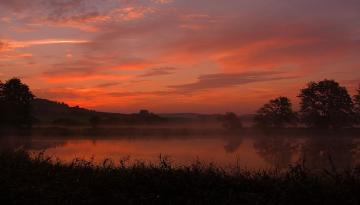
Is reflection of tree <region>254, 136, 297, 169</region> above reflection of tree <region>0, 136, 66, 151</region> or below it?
below

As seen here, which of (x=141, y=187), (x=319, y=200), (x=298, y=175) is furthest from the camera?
(x=298, y=175)

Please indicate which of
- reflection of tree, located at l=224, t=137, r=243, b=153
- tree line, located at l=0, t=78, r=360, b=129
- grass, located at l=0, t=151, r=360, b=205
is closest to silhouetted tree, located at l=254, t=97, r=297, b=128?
tree line, located at l=0, t=78, r=360, b=129

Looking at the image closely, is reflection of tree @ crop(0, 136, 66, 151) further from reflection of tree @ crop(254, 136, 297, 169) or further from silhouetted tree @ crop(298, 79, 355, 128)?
silhouetted tree @ crop(298, 79, 355, 128)

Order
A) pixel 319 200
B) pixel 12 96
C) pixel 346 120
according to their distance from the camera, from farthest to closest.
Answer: pixel 346 120 → pixel 12 96 → pixel 319 200

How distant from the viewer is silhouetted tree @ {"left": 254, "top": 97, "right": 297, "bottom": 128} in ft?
160

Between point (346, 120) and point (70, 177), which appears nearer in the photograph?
point (70, 177)

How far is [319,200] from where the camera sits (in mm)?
6867

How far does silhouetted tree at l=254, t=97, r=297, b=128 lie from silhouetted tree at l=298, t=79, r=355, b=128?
1726mm

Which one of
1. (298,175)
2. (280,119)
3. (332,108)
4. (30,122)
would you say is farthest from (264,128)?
(298,175)

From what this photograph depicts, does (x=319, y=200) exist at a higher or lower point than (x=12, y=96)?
lower

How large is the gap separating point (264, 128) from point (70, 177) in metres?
41.2

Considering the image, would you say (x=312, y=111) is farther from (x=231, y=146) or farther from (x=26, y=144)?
(x=26, y=144)

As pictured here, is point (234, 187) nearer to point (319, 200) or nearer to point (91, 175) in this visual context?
point (319, 200)

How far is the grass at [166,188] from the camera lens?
6793 millimetres
